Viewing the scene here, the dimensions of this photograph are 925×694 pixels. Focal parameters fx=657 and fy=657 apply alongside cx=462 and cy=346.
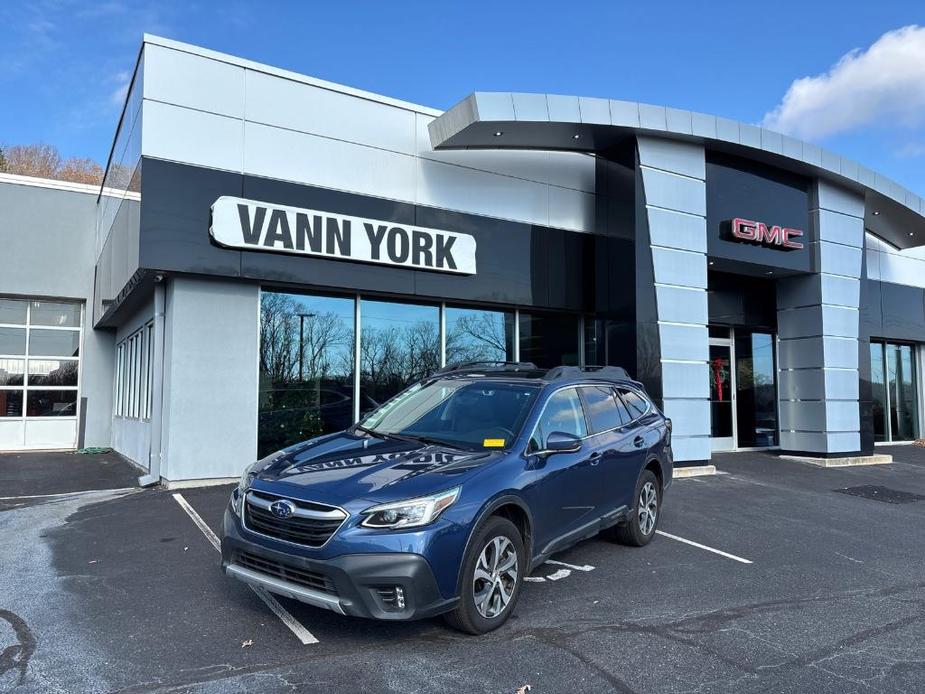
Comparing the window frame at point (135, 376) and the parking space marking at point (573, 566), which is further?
the window frame at point (135, 376)

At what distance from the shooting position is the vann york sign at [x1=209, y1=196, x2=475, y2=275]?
951 centimetres

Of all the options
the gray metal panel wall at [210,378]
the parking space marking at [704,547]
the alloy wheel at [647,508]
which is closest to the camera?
the parking space marking at [704,547]

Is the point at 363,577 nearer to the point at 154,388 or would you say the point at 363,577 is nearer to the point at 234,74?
the point at 154,388

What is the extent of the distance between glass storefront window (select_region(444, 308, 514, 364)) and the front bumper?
8.37 meters

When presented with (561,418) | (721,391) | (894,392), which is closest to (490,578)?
(561,418)

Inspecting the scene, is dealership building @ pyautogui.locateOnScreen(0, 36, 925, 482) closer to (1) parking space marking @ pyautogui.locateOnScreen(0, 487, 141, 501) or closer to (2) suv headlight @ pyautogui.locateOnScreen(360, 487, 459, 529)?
(1) parking space marking @ pyautogui.locateOnScreen(0, 487, 141, 501)

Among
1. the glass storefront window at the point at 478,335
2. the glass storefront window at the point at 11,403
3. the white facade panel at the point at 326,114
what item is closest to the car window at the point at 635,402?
the glass storefront window at the point at 478,335

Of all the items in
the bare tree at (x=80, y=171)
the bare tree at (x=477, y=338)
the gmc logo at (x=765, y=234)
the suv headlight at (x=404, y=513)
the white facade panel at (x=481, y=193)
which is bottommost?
the suv headlight at (x=404, y=513)

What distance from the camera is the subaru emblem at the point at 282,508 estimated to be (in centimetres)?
397

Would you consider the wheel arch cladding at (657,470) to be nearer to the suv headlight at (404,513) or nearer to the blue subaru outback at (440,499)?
the blue subaru outback at (440,499)

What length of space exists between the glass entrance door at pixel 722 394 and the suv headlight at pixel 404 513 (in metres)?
13.2

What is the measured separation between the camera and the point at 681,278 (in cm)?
1227

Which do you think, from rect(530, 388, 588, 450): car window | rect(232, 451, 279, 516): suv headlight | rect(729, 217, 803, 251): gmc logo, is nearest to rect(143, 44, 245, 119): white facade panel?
rect(232, 451, 279, 516): suv headlight

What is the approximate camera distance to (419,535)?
3.82 meters
